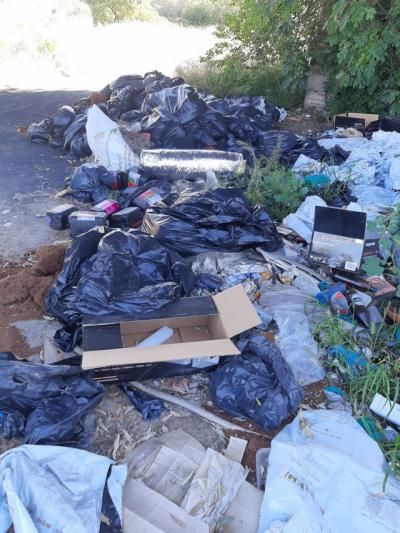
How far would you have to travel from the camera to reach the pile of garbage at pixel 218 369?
169 centimetres

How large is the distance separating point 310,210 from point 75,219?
6.16ft

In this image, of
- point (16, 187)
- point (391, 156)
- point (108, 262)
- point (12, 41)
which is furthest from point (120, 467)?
point (12, 41)

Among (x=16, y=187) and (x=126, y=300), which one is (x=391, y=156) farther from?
(x=16, y=187)

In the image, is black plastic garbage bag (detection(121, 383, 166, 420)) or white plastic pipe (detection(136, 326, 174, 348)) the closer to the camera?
black plastic garbage bag (detection(121, 383, 166, 420))

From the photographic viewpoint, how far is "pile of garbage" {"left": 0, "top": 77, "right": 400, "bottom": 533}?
1693 mm

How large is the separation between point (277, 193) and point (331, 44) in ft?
10.5

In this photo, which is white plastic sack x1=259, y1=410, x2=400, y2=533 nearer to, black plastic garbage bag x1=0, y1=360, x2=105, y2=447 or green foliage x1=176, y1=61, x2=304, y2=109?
black plastic garbage bag x1=0, y1=360, x2=105, y2=447

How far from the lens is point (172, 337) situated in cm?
256

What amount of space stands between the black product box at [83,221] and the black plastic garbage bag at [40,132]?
279 cm

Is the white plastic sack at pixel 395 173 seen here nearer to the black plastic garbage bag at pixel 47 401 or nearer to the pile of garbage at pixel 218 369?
the pile of garbage at pixel 218 369

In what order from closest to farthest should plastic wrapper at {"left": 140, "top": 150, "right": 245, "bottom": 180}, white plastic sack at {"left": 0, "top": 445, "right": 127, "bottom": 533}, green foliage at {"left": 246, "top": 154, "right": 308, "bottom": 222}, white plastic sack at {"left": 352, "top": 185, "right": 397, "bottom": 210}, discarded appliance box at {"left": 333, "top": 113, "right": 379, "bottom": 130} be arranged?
white plastic sack at {"left": 0, "top": 445, "right": 127, "bottom": 533} < green foliage at {"left": 246, "top": 154, "right": 308, "bottom": 222} < white plastic sack at {"left": 352, "top": 185, "right": 397, "bottom": 210} < plastic wrapper at {"left": 140, "top": 150, "right": 245, "bottom": 180} < discarded appliance box at {"left": 333, "top": 113, "right": 379, "bottom": 130}

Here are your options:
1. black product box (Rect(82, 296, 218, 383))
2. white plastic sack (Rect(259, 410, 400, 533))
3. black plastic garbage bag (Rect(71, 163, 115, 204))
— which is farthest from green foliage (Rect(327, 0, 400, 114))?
white plastic sack (Rect(259, 410, 400, 533))

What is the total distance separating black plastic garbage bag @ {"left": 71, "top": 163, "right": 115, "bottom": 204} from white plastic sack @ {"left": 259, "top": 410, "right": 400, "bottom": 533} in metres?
3.04

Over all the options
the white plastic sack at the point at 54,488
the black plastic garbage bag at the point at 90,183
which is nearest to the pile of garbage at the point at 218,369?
the white plastic sack at the point at 54,488
